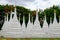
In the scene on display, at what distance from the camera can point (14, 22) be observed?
15266mm

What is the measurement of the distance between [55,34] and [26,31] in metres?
2.36

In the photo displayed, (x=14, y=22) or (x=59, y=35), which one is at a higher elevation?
(x=14, y=22)

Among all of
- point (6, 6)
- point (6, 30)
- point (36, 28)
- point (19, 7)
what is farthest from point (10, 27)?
point (19, 7)

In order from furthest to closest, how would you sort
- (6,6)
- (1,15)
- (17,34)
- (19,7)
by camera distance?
1. (19,7)
2. (6,6)
3. (1,15)
4. (17,34)

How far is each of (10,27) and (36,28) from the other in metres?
2.15

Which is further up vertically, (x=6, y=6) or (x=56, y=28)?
(x=6, y=6)

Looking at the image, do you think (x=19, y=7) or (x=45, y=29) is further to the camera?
(x=19, y=7)

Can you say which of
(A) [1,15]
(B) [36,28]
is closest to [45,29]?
(B) [36,28]

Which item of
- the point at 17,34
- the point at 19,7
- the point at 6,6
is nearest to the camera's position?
the point at 17,34

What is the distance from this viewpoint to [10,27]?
15234 mm

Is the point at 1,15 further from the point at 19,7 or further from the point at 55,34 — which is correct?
the point at 55,34

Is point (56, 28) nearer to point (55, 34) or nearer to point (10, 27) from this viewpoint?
point (55, 34)

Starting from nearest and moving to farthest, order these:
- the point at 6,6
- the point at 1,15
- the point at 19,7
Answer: the point at 1,15, the point at 6,6, the point at 19,7

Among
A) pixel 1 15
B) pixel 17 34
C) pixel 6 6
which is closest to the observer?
pixel 17 34
